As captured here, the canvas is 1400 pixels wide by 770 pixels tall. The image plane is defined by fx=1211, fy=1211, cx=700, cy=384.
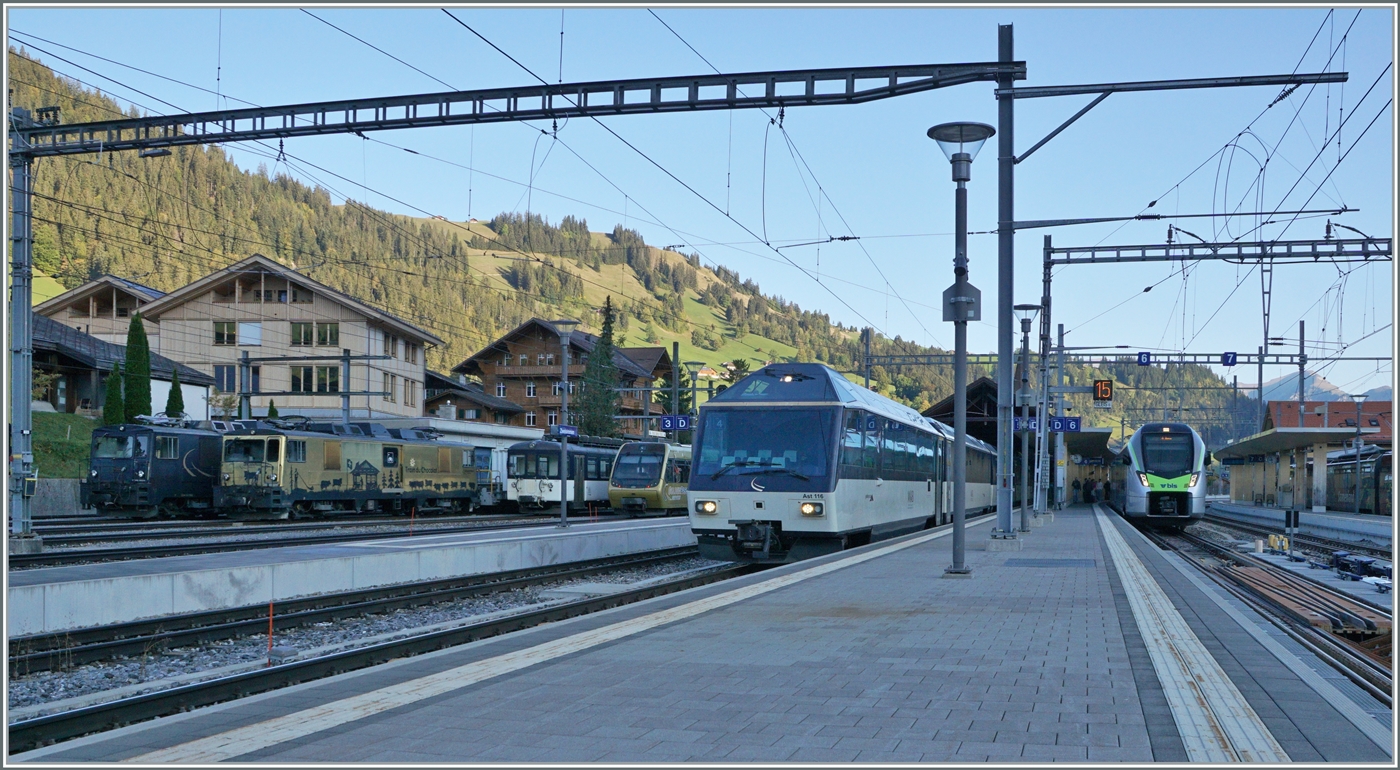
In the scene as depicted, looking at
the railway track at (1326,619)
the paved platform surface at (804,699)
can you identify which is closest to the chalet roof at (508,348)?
the railway track at (1326,619)

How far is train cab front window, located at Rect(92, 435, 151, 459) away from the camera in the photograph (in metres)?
33.2

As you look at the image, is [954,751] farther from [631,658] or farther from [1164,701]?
[631,658]

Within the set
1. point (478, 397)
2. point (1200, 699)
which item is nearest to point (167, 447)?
point (1200, 699)

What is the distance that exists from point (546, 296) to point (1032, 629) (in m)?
189

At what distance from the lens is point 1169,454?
121 ft

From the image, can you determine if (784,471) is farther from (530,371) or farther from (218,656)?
(530,371)

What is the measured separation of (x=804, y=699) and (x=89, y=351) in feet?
188

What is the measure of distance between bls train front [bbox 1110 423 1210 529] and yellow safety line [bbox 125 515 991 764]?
28.3 metres

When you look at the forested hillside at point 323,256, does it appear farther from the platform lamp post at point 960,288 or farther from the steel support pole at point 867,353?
the platform lamp post at point 960,288

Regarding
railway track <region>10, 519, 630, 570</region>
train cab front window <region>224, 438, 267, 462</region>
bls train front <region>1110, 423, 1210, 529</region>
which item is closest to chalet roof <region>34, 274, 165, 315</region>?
train cab front window <region>224, 438, 267, 462</region>

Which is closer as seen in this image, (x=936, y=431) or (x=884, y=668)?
(x=884, y=668)

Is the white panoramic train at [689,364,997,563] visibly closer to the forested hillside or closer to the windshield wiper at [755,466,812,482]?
the windshield wiper at [755,466,812,482]

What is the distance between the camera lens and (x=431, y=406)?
81688 mm

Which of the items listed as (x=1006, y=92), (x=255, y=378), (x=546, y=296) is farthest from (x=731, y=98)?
(x=546, y=296)
